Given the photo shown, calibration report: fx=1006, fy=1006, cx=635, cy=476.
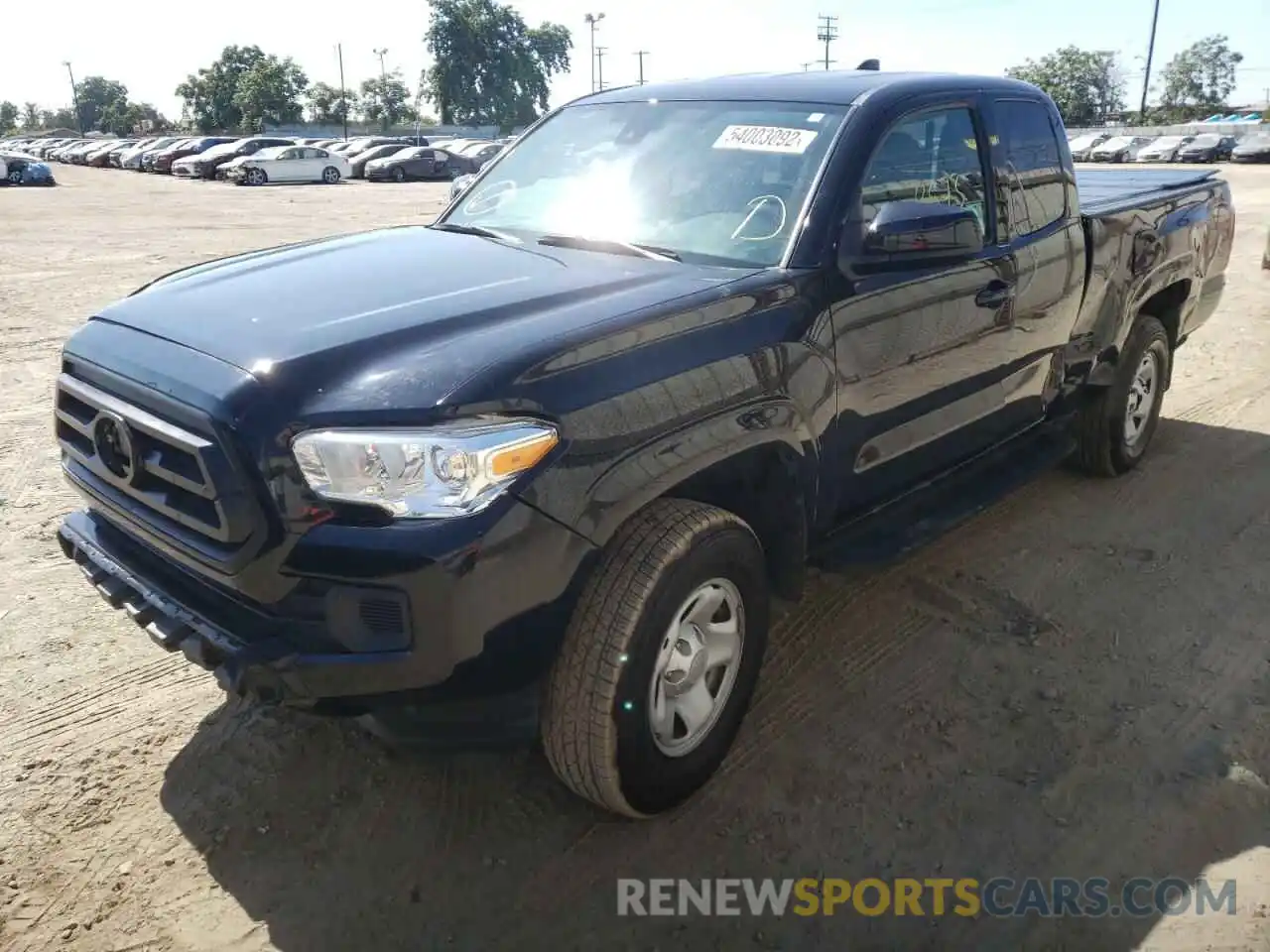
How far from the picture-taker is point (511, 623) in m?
2.26

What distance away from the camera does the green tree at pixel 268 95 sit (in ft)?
258

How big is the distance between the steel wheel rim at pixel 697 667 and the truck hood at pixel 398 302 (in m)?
0.82

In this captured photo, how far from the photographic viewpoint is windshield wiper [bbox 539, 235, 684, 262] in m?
3.11

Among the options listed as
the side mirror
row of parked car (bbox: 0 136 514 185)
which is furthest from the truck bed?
row of parked car (bbox: 0 136 514 185)

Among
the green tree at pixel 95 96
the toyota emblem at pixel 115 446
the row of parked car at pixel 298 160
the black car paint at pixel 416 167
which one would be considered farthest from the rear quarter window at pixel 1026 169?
the green tree at pixel 95 96

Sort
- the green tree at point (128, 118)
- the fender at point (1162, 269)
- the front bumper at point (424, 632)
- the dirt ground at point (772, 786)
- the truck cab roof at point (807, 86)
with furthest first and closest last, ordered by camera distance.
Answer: the green tree at point (128, 118) < the fender at point (1162, 269) < the truck cab roof at point (807, 86) < the dirt ground at point (772, 786) < the front bumper at point (424, 632)

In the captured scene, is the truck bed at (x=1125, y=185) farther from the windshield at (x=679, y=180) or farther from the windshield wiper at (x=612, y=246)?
the windshield wiper at (x=612, y=246)

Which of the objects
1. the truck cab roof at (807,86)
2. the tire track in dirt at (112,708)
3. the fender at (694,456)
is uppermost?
the truck cab roof at (807,86)

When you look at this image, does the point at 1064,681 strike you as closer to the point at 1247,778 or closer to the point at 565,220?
the point at 1247,778

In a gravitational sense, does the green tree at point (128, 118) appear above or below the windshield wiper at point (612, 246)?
above

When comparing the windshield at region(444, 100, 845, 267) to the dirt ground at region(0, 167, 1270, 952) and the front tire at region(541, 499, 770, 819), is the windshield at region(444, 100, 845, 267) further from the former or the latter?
the dirt ground at region(0, 167, 1270, 952)

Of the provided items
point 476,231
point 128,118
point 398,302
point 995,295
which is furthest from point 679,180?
point 128,118

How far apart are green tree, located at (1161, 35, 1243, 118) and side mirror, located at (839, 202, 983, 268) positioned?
103694mm

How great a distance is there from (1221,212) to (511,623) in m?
5.49
